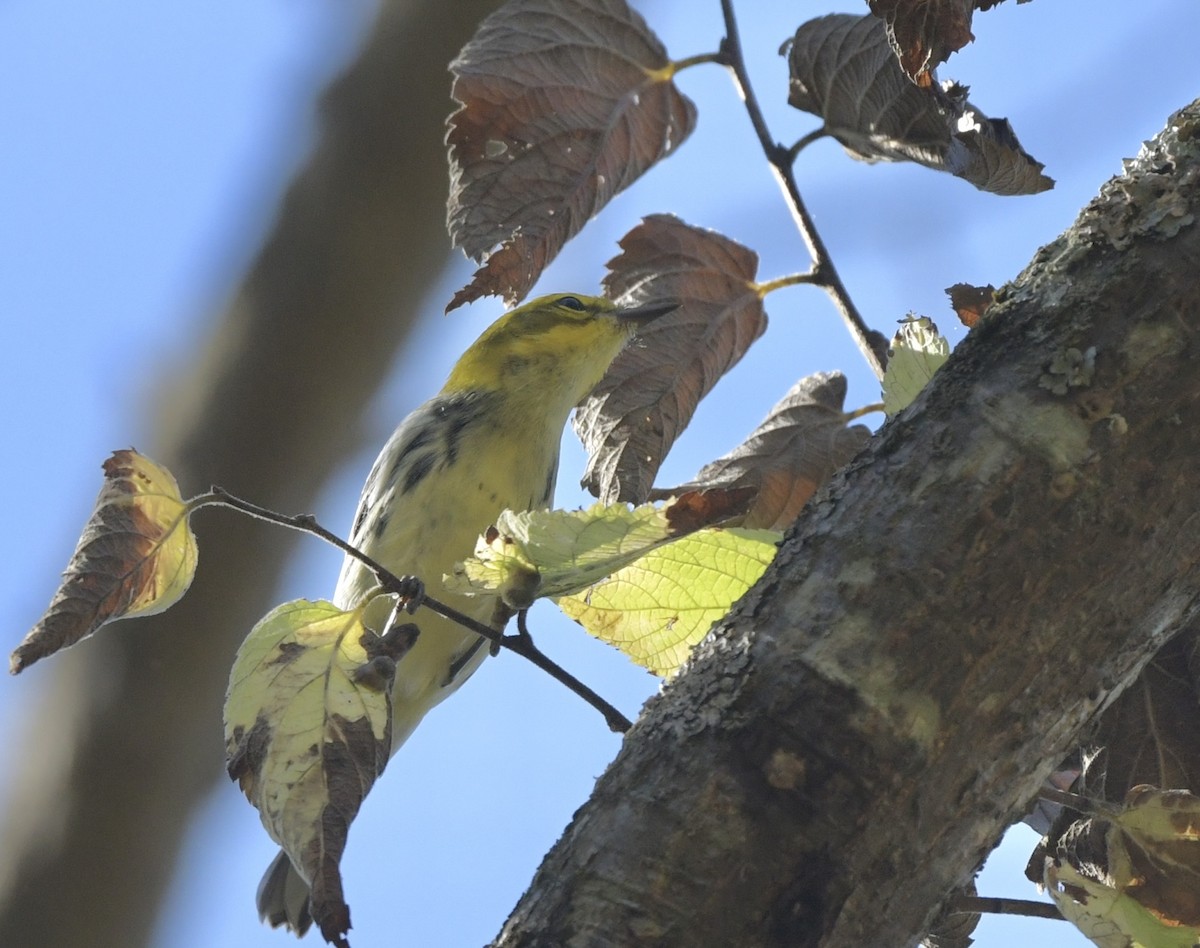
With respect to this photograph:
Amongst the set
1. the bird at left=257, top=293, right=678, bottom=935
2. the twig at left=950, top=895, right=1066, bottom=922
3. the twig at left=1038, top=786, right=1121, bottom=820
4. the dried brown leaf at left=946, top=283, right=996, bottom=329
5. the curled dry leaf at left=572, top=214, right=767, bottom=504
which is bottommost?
the twig at left=950, top=895, right=1066, bottom=922

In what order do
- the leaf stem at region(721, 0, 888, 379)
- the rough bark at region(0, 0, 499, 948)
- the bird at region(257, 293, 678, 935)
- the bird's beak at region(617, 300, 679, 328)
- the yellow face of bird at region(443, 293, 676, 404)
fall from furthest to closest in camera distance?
1. the rough bark at region(0, 0, 499, 948)
2. the yellow face of bird at region(443, 293, 676, 404)
3. the bird at region(257, 293, 678, 935)
4. the bird's beak at region(617, 300, 679, 328)
5. the leaf stem at region(721, 0, 888, 379)

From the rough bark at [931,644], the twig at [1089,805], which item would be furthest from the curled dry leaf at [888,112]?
the twig at [1089,805]

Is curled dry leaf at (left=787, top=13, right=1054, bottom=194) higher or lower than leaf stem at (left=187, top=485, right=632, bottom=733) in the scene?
higher

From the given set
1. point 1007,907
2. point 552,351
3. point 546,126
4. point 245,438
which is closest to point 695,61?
point 546,126

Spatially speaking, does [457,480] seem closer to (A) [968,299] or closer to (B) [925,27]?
(A) [968,299]

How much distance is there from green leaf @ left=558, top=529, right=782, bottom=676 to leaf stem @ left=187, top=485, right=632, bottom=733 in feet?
0.27

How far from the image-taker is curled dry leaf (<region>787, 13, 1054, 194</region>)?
1.17 m

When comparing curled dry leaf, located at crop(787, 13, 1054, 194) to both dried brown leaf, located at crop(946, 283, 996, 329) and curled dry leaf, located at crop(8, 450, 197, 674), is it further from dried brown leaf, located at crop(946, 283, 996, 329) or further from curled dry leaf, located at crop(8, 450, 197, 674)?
curled dry leaf, located at crop(8, 450, 197, 674)

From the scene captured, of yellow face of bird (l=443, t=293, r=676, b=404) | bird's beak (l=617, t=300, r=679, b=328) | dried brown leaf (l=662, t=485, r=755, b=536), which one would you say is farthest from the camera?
yellow face of bird (l=443, t=293, r=676, b=404)

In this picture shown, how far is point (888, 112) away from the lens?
4.28ft

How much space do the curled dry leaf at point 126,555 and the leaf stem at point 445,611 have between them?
4cm

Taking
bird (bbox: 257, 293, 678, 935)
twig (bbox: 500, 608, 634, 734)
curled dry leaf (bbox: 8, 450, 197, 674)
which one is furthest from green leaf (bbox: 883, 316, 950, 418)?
bird (bbox: 257, 293, 678, 935)

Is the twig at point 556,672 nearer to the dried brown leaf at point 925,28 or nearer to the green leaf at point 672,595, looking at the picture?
the green leaf at point 672,595

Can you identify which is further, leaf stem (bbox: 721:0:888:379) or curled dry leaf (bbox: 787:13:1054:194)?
leaf stem (bbox: 721:0:888:379)
